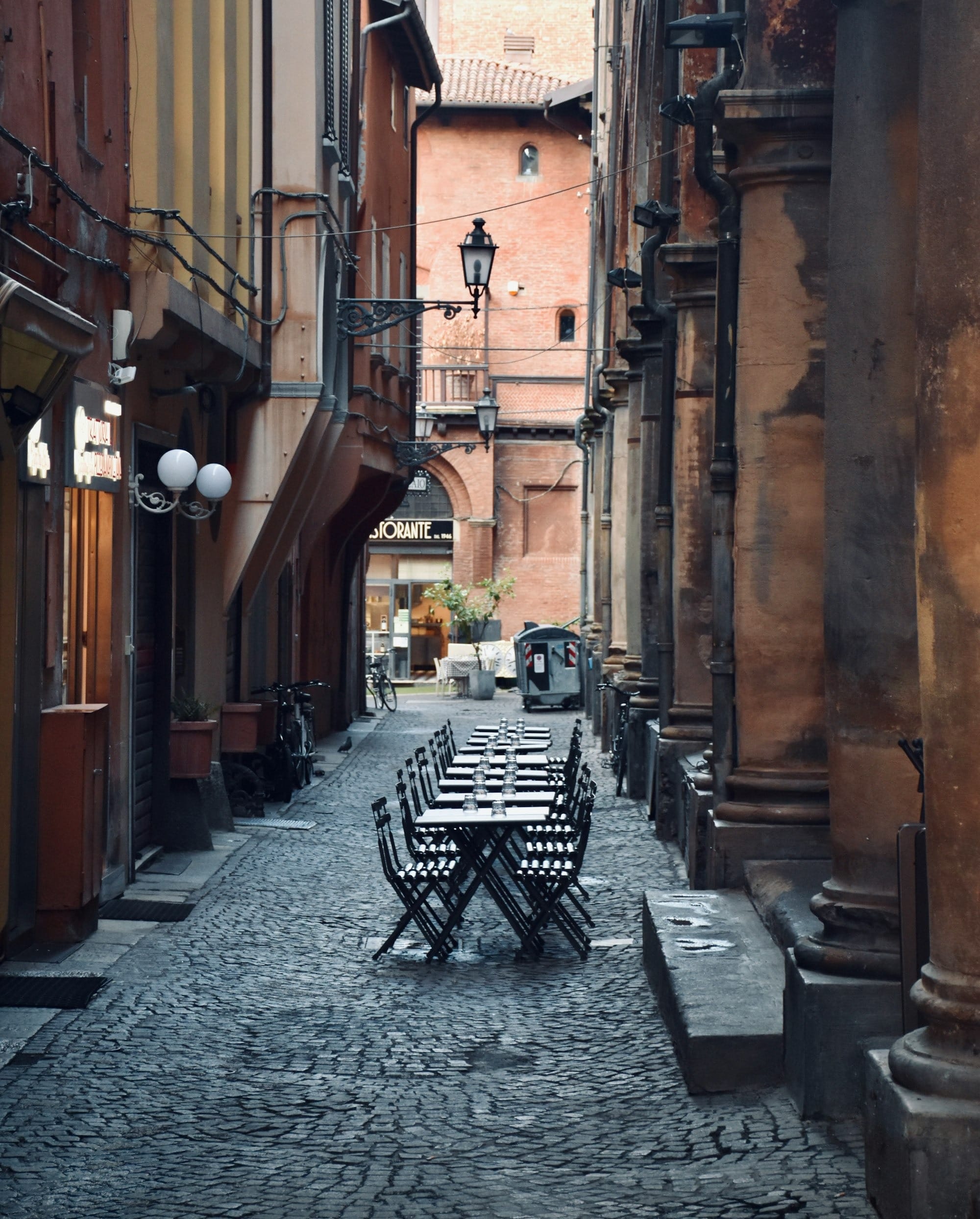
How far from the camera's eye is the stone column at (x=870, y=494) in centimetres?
599

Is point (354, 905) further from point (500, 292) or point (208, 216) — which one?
point (500, 292)

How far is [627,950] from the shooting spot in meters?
9.28

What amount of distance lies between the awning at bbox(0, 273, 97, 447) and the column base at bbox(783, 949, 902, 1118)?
413 centimetres

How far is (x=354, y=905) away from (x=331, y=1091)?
4.28 m


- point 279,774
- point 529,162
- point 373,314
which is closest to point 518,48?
point 529,162

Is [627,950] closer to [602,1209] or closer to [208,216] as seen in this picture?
[602,1209]

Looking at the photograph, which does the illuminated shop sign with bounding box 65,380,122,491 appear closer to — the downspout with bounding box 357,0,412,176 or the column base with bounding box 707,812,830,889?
the column base with bounding box 707,812,830,889

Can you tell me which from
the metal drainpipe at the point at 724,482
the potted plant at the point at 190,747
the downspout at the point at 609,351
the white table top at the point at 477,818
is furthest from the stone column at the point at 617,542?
the metal drainpipe at the point at 724,482

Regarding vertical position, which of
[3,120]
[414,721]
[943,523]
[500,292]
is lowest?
[414,721]

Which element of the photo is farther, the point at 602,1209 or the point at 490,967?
the point at 490,967

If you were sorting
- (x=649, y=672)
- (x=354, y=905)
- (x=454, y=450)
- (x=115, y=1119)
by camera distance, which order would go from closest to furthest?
(x=115, y=1119) < (x=354, y=905) < (x=649, y=672) < (x=454, y=450)

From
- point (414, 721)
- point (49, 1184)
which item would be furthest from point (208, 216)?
point (414, 721)

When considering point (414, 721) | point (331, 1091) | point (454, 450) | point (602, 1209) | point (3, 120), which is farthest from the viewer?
point (454, 450)

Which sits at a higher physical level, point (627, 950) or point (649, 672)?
point (649, 672)
